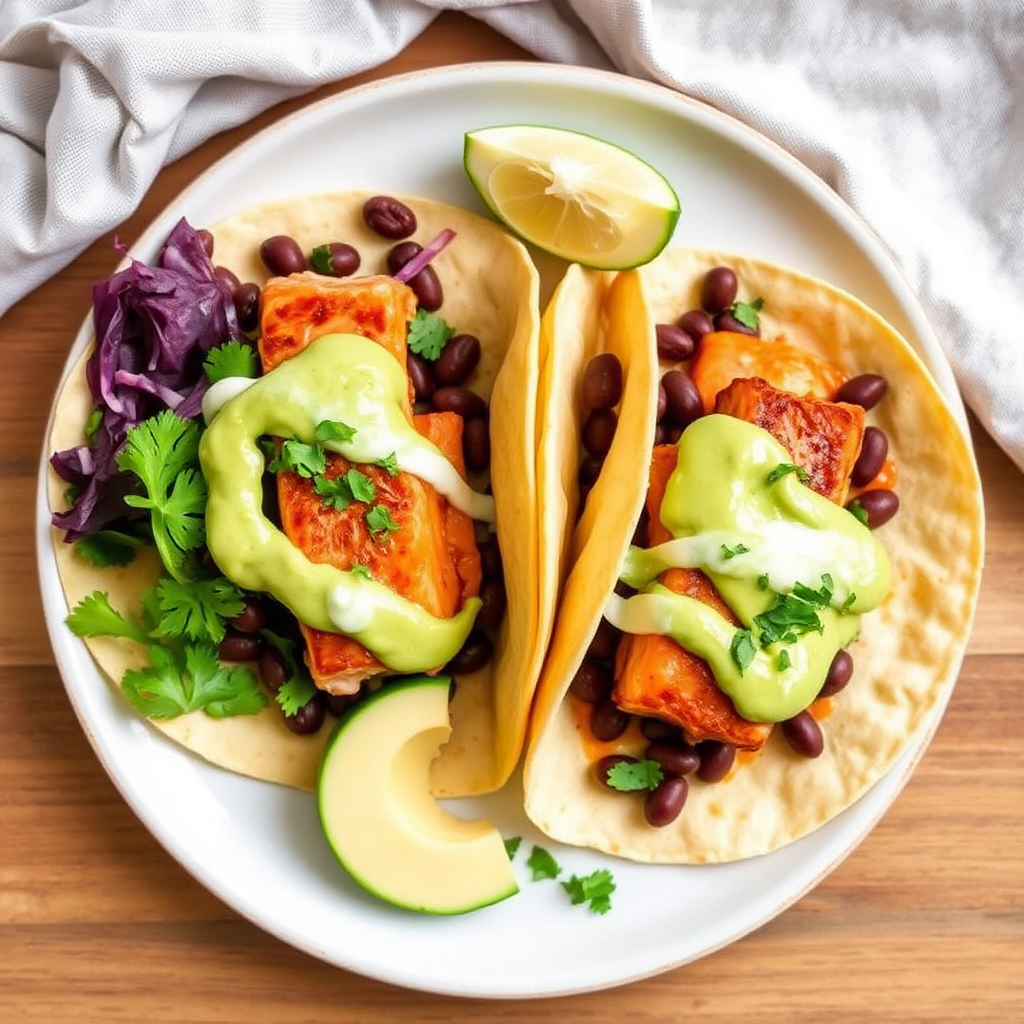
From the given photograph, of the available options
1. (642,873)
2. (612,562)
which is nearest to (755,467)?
(612,562)

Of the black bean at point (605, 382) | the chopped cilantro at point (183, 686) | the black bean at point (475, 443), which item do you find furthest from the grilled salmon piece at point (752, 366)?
the chopped cilantro at point (183, 686)

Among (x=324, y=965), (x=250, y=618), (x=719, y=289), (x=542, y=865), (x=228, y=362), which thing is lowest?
(x=324, y=965)

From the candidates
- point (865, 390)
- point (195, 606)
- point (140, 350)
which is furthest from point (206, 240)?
point (865, 390)

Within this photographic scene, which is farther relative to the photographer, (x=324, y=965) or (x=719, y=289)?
(x=324, y=965)

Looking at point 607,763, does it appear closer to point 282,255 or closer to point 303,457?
point 303,457

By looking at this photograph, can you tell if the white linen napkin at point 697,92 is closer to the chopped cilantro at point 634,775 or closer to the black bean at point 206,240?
the black bean at point 206,240

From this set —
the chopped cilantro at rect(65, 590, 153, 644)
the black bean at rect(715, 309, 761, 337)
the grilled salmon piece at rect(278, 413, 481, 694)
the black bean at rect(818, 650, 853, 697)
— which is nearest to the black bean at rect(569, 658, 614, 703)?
the grilled salmon piece at rect(278, 413, 481, 694)

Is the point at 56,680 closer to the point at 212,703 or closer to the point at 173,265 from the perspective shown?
the point at 212,703
